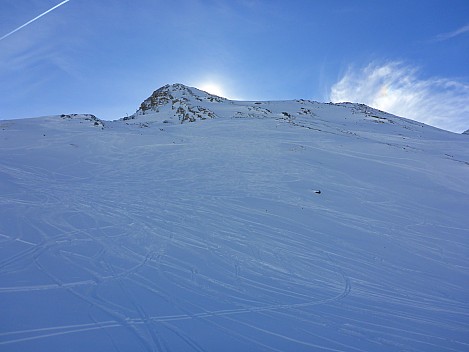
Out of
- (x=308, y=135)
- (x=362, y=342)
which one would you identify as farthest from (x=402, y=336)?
(x=308, y=135)

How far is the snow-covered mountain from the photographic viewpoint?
454 centimetres

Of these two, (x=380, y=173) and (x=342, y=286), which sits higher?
(x=380, y=173)

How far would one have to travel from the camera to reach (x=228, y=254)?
7.11 meters

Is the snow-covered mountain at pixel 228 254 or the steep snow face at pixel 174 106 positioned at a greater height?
the steep snow face at pixel 174 106

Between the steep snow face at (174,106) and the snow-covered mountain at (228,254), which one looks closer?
the snow-covered mountain at (228,254)

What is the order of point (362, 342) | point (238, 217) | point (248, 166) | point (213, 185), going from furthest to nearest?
point (248, 166) → point (213, 185) → point (238, 217) → point (362, 342)

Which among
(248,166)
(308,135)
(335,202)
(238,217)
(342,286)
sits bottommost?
(342,286)

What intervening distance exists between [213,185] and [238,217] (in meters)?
3.54

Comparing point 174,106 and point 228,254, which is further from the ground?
point 174,106

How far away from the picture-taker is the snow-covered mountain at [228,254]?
4543mm

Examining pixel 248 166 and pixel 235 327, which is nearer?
pixel 235 327

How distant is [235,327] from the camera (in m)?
4.64

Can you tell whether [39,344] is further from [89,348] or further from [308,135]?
[308,135]

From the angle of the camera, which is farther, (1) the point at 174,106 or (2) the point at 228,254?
(1) the point at 174,106
